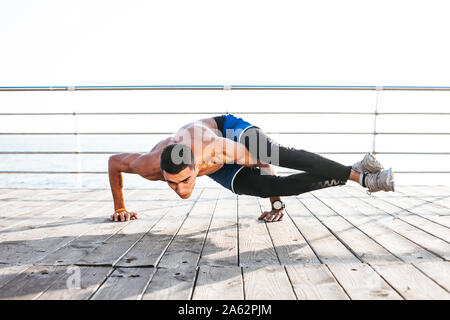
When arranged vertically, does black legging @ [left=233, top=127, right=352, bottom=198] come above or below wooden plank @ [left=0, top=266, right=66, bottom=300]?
above

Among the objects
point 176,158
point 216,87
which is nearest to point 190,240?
point 176,158

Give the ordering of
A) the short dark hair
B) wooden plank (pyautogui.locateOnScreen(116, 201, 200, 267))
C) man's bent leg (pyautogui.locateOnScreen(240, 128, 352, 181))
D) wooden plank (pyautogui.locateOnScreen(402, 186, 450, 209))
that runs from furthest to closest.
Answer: wooden plank (pyautogui.locateOnScreen(402, 186, 450, 209)) → man's bent leg (pyautogui.locateOnScreen(240, 128, 352, 181)) → the short dark hair → wooden plank (pyautogui.locateOnScreen(116, 201, 200, 267))

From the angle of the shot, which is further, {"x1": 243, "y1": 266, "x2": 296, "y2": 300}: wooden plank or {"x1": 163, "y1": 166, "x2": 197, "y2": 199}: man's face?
{"x1": 163, "y1": 166, "x2": 197, "y2": 199}: man's face

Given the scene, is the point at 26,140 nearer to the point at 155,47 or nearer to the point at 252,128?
the point at 155,47

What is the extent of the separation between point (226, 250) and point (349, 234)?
71 cm

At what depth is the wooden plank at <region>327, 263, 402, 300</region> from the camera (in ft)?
3.68

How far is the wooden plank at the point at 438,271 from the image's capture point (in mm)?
1226

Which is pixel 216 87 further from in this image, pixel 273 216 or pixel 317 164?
pixel 317 164

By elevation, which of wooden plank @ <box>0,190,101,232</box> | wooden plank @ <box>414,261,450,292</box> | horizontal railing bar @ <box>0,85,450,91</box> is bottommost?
wooden plank @ <box>0,190,101,232</box>

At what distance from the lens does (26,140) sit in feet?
78.6

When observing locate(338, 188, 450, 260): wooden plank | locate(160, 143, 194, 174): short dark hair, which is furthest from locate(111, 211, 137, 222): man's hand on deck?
locate(338, 188, 450, 260): wooden plank

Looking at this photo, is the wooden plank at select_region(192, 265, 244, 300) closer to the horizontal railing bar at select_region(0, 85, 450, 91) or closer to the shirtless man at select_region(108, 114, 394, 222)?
the shirtless man at select_region(108, 114, 394, 222)

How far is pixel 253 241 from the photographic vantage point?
5.92 feet
